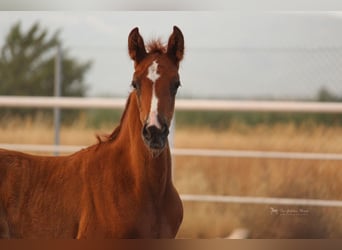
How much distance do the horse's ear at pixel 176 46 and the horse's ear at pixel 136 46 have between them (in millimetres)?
137

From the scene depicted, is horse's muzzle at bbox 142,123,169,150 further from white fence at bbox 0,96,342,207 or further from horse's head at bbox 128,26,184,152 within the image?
white fence at bbox 0,96,342,207

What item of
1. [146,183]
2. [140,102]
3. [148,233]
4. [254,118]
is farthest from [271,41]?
[148,233]

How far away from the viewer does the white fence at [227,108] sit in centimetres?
297

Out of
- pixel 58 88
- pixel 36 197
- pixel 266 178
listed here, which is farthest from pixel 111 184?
pixel 266 178

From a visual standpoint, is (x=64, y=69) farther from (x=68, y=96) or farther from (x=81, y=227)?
(x=81, y=227)

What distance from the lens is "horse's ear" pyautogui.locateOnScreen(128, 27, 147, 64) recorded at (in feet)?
8.91

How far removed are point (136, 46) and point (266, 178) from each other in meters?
1.06

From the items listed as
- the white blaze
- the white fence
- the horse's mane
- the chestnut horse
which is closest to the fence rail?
the white fence

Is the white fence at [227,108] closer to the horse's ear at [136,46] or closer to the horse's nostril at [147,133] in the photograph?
the horse's ear at [136,46]

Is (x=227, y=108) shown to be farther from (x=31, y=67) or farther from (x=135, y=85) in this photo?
(x=31, y=67)

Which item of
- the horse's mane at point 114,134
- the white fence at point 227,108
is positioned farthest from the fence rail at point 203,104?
the horse's mane at point 114,134

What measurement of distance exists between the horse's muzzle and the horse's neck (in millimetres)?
125

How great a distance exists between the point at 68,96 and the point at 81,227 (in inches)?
29.3

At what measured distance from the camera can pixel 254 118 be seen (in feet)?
9.95
